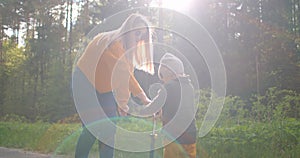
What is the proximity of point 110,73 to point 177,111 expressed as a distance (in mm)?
954

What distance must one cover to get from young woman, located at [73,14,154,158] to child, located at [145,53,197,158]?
495 mm

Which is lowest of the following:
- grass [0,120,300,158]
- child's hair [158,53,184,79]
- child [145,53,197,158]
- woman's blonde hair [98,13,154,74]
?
grass [0,120,300,158]

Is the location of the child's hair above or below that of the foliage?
above

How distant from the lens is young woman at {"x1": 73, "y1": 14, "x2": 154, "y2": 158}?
3537mm

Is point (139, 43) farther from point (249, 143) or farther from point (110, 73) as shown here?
point (249, 143)

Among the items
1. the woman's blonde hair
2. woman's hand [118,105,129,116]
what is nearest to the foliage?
woman's hand [118,105,129,116]

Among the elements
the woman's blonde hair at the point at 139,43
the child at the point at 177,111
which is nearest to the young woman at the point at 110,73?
the woman's blonde hair at the point at 139,43

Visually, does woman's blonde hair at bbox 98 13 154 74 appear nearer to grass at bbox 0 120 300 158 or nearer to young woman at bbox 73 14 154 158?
young woman at bbox 73 14 154 158

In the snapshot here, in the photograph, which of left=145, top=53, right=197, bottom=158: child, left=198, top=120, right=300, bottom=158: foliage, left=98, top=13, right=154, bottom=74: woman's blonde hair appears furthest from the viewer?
left=198, top=120, right=300, bottom=158: foliage

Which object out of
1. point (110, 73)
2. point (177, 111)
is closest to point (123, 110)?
point (110, 73)

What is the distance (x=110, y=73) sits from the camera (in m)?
3.57

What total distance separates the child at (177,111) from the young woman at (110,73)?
495mm

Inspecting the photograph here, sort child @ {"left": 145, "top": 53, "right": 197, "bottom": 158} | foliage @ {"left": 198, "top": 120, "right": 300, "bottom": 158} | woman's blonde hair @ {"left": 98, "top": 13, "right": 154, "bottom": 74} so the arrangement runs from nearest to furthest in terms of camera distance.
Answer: woman's blonde hair @ {"left": 98, "top": 13, "right": 154, "bottom": 74} → child @ {"left": 145, "top": 53, "right": 197, "bottom": 158} → foliage @ {"left": 198, "top": 120, "right": 300, "bottom": 158}

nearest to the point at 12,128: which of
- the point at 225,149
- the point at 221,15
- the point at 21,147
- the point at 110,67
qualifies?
the point at 21,147
